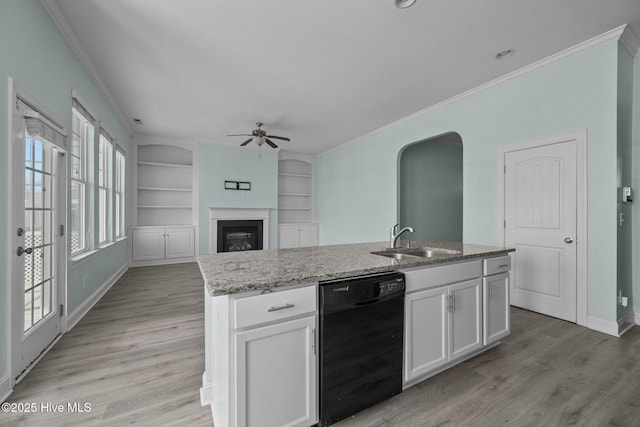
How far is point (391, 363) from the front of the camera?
5.49 ft

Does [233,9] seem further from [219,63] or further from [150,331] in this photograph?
[150,331]

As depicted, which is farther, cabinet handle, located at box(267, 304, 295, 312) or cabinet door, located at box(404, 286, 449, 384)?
cabinet door, located at box(404, 286, 449, 384)

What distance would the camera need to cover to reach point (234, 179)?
6938 millimetres

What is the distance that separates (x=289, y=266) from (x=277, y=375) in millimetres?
550

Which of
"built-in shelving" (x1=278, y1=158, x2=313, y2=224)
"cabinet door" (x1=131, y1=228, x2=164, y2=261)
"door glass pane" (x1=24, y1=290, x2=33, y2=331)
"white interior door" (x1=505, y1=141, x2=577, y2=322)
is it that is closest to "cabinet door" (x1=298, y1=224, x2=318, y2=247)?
"built-in shelving" (x1=278, y1=158, x2=313, y2=224)

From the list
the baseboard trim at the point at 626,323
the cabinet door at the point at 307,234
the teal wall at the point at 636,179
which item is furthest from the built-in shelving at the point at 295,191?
the baseboard trim at the point at 626,323

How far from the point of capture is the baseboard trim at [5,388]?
171 centimetres

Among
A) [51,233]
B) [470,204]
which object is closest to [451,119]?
[470,204]

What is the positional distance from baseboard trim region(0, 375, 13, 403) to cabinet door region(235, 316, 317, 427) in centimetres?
167

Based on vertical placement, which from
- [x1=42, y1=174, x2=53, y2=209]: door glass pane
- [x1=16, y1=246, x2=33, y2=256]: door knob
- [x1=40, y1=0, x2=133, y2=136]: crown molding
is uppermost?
[x1=40, y1=0, x2=133, y2=136]: crown molding

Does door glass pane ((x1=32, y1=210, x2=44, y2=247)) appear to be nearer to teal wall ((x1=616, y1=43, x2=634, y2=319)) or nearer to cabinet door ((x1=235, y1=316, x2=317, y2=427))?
cabinet door ((x1=235, y1=316, x2=317, y2=427))

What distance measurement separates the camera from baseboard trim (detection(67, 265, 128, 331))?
2.81 metres

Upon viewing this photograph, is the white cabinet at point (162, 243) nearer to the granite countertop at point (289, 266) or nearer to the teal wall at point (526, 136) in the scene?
the teal wall at point (526, 136)

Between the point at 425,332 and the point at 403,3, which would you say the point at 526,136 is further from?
the point at 425,332
